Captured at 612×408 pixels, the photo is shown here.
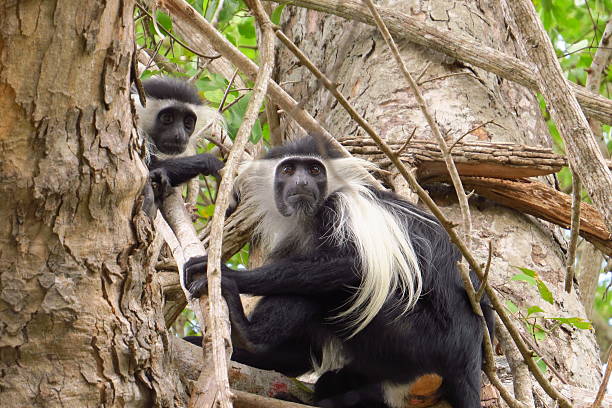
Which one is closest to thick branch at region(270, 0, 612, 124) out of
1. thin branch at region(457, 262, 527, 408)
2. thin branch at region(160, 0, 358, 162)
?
thin branch at region(160, 0, 358, 162)

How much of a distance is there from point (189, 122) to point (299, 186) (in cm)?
129

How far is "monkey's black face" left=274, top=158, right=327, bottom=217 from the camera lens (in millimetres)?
2836

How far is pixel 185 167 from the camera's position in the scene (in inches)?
127

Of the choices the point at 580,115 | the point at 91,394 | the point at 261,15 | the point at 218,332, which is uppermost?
the point at 261,15

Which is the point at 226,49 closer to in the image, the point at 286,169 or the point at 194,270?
the point at 194,270

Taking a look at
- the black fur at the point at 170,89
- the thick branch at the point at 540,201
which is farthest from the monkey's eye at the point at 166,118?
the thick branch at the point at 540,201

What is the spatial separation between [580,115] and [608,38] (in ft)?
8.48

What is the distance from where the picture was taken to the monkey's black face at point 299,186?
112 inches

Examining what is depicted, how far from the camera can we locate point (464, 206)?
2250 mm

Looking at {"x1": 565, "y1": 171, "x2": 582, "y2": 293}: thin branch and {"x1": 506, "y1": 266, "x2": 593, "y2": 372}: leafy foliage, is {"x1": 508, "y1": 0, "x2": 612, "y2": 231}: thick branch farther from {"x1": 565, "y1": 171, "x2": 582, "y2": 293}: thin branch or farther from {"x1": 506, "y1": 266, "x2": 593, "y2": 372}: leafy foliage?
{"x1": 506, "y1": 266, "x2": 593, "y2": 372}: leafy foliage

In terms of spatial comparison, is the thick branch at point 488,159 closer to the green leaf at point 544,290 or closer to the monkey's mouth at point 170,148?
the green leaf at point 544,290

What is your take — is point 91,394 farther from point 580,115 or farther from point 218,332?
point 580,115

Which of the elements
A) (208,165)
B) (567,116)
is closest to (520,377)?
(567,116)

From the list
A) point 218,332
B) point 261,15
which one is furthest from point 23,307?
point 261,15
